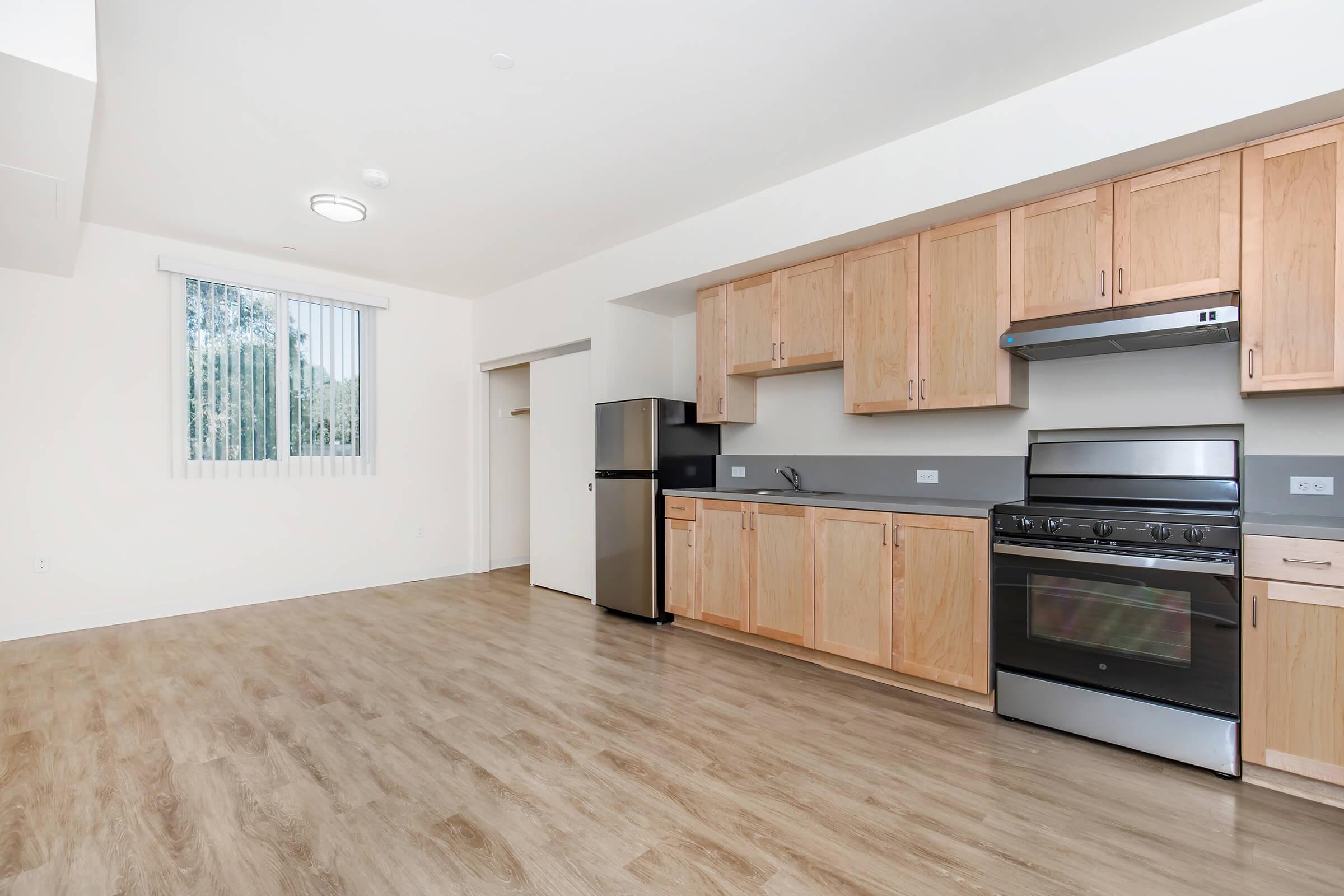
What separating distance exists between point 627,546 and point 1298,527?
11.1ft

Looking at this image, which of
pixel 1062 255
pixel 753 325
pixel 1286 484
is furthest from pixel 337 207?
pixel 1286 484

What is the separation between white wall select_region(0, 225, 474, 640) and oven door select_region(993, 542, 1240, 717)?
4.98 meters

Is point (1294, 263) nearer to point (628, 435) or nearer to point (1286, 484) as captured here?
point (1286, 484)

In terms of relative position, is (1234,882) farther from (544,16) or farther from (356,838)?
(544,16)

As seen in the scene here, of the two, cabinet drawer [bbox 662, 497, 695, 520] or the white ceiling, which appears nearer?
the white ceiling

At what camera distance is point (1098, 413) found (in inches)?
114

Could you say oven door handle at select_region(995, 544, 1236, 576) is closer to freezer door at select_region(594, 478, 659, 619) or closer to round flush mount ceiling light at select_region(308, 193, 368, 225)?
freezer door at select_region(594, 478, 659, 619)

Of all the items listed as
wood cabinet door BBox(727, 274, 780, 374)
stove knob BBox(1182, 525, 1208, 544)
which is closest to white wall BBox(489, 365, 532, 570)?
wood cabinet door BBox(727, 274, 780, 374)

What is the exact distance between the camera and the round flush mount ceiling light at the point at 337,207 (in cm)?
369

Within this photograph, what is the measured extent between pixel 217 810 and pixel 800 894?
1857mm

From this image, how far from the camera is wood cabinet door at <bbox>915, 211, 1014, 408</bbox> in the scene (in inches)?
114

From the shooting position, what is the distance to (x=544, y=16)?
221 centimetres

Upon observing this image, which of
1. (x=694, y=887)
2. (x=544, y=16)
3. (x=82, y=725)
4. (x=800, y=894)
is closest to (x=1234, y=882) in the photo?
(x=800, y=894)

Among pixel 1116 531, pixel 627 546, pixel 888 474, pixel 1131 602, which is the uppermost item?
pixel 888 474
